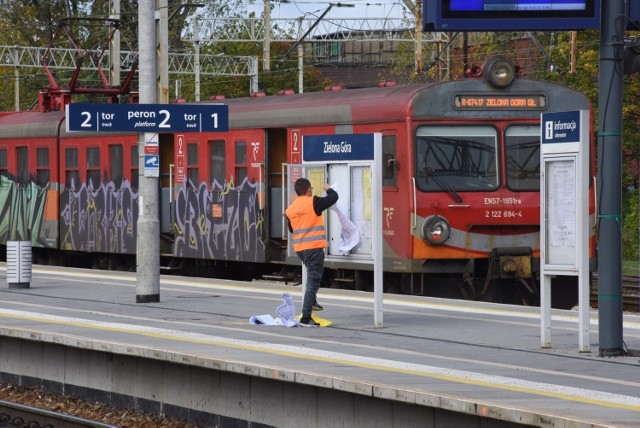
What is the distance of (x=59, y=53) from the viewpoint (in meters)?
63.2

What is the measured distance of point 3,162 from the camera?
102 feet

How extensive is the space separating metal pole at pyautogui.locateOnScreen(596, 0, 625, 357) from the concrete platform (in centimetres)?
55

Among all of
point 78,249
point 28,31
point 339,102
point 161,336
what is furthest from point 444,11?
point 28,31

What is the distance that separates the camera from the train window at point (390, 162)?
20.0m

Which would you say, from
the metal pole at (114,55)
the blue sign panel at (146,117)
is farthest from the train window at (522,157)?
the metal pole at (114,55)

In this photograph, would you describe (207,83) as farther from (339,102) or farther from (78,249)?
(339,102)

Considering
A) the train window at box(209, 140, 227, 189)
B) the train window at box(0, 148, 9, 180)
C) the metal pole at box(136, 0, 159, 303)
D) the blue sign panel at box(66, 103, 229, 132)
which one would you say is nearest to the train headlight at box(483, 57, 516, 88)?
the blue sign panel at box(66, 103, 229, 132)

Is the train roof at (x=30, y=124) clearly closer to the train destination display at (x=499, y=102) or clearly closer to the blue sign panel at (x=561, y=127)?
the train destination display at (x=499, y=102)

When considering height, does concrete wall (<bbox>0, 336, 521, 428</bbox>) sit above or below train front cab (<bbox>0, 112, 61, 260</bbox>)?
below

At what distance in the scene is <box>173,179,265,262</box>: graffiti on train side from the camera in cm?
2314

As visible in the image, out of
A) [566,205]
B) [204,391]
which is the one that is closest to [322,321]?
[204,391]

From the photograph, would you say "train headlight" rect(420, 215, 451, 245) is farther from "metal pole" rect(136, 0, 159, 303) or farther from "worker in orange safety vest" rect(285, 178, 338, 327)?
"worker in orange safety vest" rect(285, 178, 338, 327)

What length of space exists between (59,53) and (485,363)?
2102 inches

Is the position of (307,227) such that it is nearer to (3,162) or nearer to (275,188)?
(275,188)
